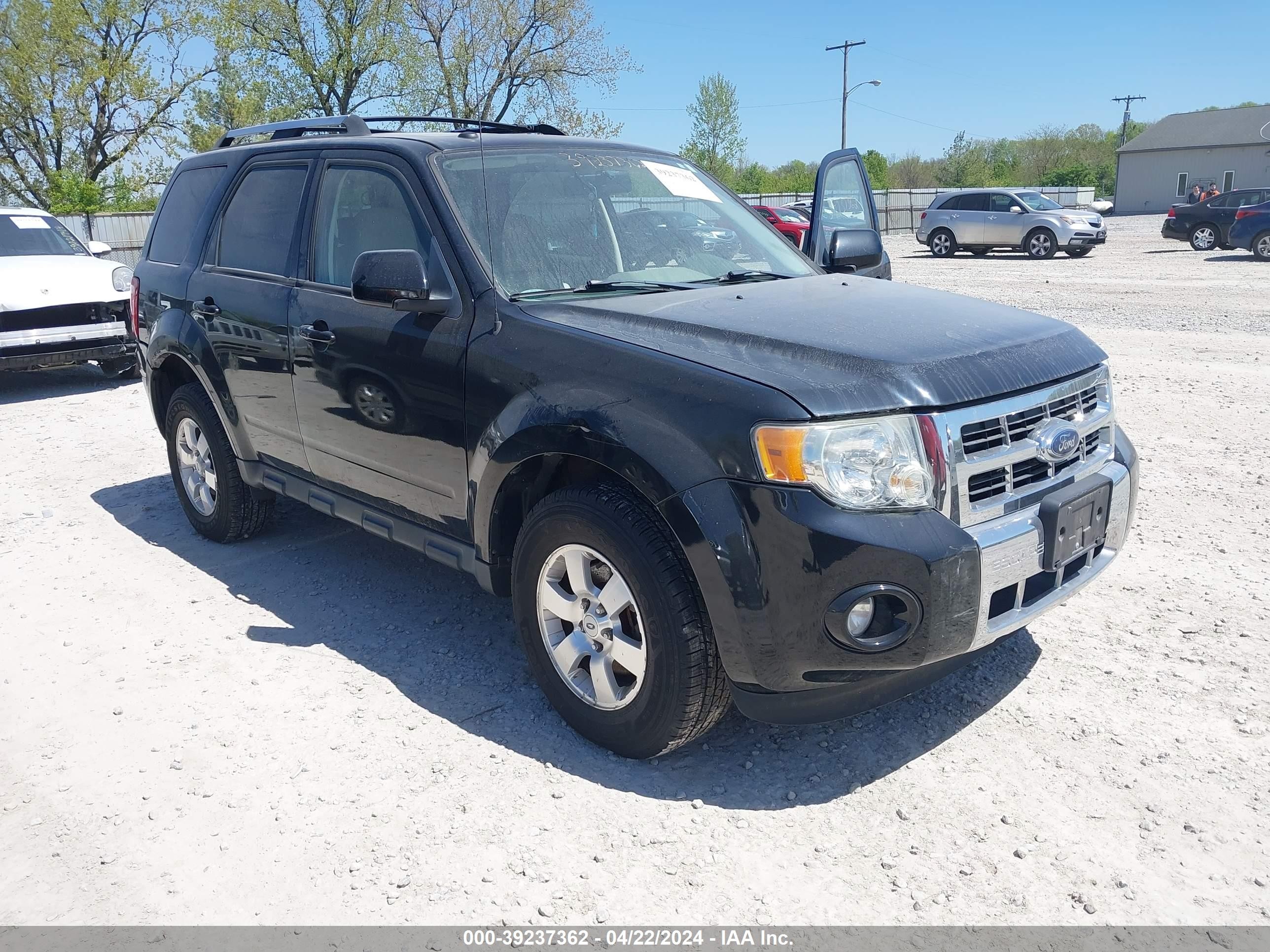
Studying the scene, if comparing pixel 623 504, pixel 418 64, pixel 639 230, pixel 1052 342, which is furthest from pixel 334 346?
pixel 418 64

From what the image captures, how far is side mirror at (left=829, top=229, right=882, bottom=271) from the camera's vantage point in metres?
4.54

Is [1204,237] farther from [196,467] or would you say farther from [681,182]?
[196,467]

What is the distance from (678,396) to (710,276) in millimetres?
1215

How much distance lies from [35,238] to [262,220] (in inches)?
308

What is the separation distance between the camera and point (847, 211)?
21.3 feet

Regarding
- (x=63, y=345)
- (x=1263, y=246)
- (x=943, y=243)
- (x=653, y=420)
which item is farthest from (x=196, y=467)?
(x=943, y=243)

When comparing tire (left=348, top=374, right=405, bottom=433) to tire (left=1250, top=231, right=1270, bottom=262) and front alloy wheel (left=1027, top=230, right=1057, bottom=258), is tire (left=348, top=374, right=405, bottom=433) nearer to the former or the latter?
tire (left=1250, top=231, right=1270, bottom=262)

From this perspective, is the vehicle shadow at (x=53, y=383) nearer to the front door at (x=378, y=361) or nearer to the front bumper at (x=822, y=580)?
the front door at (x=378, y=361)

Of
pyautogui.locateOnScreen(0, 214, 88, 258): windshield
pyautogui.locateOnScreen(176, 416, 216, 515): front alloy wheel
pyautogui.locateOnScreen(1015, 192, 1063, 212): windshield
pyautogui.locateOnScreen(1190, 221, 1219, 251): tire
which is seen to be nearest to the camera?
pyautogui.locateOnScreen(176, 416, 216, 515): front alloy wheel

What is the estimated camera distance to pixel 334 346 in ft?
13.1

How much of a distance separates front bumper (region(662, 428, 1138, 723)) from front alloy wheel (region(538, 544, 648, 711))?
351mm

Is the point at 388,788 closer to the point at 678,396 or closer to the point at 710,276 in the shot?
Answer: the point at 678,396

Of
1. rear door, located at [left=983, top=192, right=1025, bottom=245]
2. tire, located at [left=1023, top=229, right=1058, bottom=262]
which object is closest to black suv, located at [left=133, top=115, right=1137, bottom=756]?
tire, located at [left=1023, top=229, right=1058, bottom=262]

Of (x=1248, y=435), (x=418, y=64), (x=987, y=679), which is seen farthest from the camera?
(x=418, y=64)
